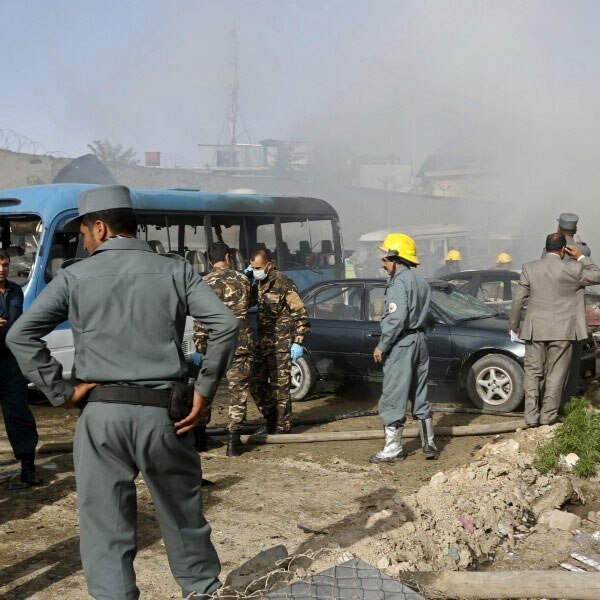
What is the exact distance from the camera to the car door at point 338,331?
1024 cm

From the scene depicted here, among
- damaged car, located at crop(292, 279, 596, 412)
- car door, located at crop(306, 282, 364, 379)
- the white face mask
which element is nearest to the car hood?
damaged car, located at crop(292, 279, 596, 412)

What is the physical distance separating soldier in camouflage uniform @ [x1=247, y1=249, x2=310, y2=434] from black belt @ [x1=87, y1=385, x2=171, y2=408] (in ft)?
15.5

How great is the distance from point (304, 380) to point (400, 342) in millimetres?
3341

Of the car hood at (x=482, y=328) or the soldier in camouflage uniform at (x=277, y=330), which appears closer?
the soldier in camouflage uniform at (x=277, y=330)

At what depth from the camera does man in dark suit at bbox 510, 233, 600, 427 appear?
26.0ft

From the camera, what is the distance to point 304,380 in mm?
10492

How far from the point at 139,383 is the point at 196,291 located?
0.44 meters

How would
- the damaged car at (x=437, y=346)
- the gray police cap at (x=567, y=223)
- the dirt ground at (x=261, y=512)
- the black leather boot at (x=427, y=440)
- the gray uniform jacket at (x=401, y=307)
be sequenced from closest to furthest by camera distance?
the dirt ground at (x=261, y=512) → the gray uniform jacket at (x=401, y=307) → the black leather boot at (x=427, y=440) → the gray police cap at (x=567, y=223) → the damaged car at (x=437, y=346)

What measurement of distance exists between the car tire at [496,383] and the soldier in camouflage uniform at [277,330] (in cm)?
240

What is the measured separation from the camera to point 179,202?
42.4 feet

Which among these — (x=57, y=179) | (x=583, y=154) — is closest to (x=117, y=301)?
(x=57, y=179)

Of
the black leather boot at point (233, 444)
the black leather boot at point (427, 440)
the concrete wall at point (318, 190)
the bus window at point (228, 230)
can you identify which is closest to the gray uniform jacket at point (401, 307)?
the black leather boot at point (427, 440)

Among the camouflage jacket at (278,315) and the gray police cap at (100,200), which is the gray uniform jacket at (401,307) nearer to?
the camouflage jacket at (278,315)

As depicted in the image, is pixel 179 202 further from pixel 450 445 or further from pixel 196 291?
pixel 196 291
